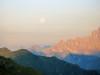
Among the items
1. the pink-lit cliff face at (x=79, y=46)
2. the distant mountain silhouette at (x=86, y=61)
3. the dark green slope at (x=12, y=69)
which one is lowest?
the dark green slope at (x=12, y=69)

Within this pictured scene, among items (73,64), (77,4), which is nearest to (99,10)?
(77,4)

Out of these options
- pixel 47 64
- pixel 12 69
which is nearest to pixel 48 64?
pixel 47 64

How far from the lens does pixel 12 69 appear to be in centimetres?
194

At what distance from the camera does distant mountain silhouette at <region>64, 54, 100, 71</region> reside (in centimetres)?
201

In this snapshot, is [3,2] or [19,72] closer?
[19,72]

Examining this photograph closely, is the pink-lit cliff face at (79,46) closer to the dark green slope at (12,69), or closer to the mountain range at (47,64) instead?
the mountain range at (47,64)

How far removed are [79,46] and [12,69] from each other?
63cm

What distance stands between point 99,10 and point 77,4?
0.69 ft

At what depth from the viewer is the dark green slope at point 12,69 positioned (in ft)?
6.32

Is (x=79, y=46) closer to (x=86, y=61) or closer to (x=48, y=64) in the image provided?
(x=86, y=61)

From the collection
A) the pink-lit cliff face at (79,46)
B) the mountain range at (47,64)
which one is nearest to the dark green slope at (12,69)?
the mountain range at (47,64)

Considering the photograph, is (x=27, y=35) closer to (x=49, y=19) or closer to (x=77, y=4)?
(x=49, y=19)

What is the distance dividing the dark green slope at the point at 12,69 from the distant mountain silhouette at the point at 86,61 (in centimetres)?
32

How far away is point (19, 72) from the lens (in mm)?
1938
